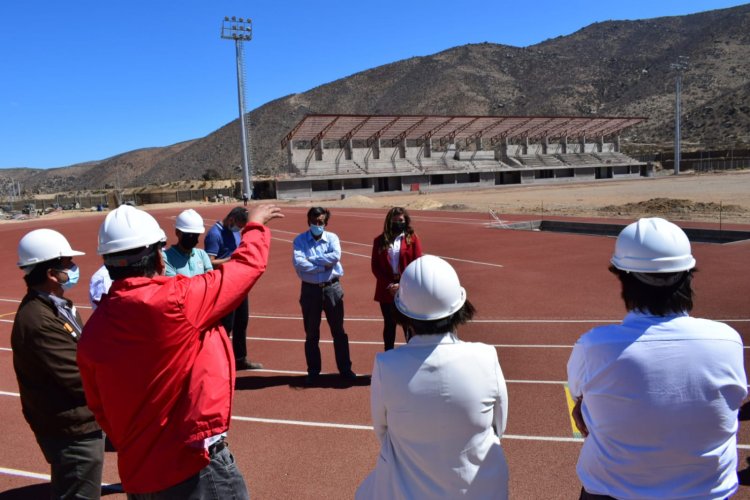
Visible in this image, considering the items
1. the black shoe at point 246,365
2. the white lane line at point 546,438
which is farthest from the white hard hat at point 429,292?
the black shoe at point 246,365

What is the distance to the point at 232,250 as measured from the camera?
6.89 m

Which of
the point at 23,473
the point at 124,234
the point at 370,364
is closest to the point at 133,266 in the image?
the point at 124,234

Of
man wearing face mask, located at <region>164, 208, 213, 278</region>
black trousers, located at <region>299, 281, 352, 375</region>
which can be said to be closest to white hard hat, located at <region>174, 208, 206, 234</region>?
man wearing face mask, located at <region>164, 208, 213, 278</region>

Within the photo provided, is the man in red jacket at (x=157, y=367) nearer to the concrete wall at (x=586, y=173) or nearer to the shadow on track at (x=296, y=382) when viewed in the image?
the shadow on track at (x=296, y=382)

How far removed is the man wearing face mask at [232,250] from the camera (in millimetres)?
6680

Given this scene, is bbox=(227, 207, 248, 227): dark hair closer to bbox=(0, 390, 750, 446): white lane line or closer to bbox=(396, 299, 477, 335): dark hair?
bbox=(0, 390, 750, 446): white lane line

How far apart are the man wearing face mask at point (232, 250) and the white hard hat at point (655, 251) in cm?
507

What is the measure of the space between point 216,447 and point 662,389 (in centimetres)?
176

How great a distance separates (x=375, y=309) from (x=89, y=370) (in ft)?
28.5

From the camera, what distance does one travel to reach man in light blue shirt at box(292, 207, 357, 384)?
20.8 feet

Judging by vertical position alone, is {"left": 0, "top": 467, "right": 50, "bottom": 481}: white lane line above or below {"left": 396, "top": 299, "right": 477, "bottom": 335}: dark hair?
below

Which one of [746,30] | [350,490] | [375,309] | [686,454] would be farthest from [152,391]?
[746,30]

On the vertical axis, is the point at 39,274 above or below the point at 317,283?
above

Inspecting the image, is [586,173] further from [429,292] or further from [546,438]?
[429,292]
